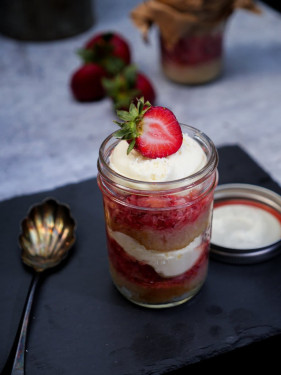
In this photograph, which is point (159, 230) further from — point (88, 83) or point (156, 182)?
point (88, 83)

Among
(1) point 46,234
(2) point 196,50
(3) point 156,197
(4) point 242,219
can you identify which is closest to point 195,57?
(2) point 196,50

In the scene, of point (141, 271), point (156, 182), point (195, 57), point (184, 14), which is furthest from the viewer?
point (195, 57)

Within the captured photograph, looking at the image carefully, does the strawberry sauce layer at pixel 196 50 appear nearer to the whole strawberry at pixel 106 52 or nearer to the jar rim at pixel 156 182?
the whole strawberry at pixel 106 52

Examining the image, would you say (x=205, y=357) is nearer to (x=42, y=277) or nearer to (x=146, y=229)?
(x=146, y=229)

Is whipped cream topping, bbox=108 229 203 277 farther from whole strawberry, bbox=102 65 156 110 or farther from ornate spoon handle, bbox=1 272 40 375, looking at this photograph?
whole strawberry, bbox=102 65 156 110

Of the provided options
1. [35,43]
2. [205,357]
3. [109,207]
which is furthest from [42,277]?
[35,43]

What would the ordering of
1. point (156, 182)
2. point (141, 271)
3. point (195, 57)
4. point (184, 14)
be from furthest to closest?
1. point (195, 57)
2. point (184, 14)
3. point (141, 271)
4. point (156, 182)

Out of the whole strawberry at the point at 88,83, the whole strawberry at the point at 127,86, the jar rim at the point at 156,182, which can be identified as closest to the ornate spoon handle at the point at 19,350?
the jar rim at the point at 156,182

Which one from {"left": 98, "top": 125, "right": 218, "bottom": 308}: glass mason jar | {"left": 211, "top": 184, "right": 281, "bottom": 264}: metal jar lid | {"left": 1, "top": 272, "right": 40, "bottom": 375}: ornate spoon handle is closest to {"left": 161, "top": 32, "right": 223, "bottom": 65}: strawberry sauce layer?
{"left": 211, "top": 184, "right": 281, "bottom": 264}: metal jar lid
